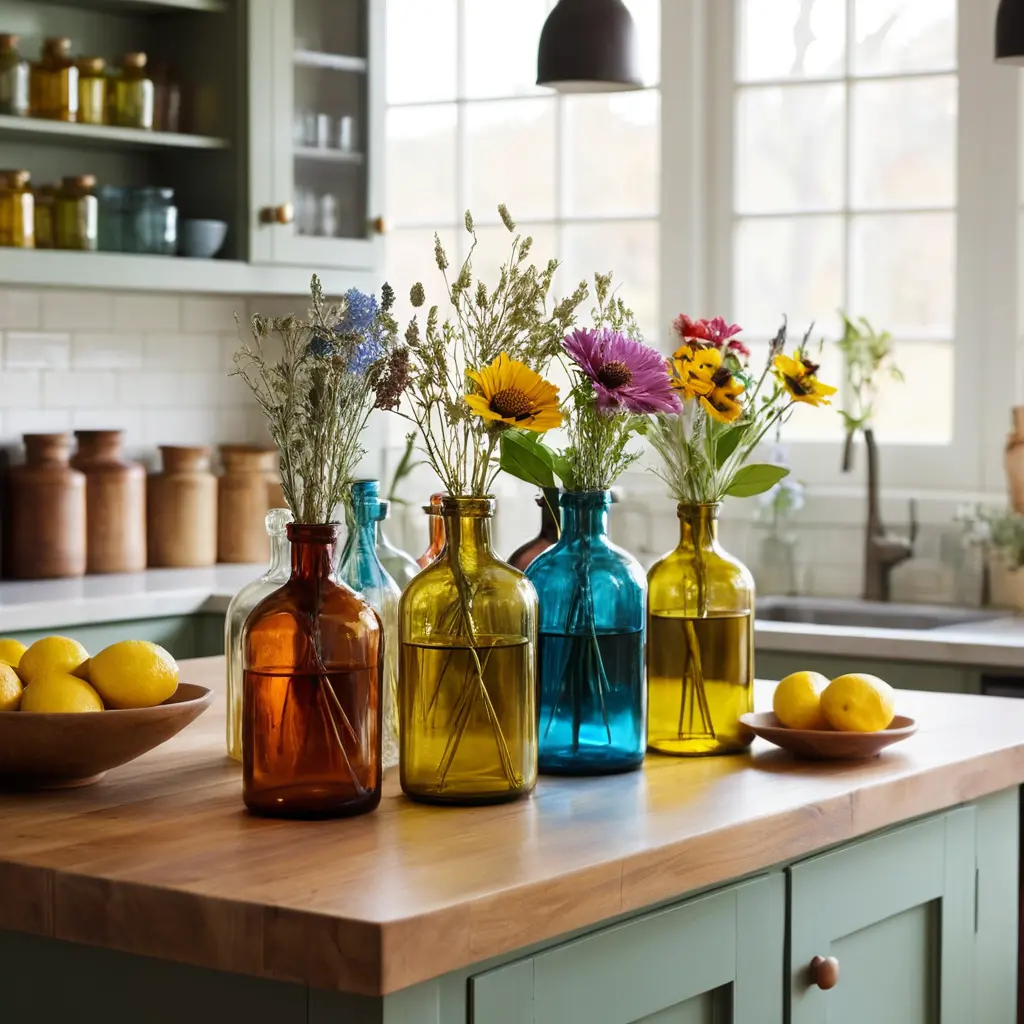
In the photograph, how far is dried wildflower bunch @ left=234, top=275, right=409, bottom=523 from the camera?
164 centimetres

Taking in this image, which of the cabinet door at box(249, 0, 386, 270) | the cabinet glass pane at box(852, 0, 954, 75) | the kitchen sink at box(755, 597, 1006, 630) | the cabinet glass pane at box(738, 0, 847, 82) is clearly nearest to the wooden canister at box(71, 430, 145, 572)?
the cabinet door at box(249, 0, 386, 270)

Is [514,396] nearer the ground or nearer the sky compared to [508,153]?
nearer the ground

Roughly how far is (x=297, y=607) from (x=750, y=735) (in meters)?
0.60

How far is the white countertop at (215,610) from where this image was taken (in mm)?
3424

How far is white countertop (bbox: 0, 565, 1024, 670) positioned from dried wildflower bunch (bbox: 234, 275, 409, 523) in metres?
2.02

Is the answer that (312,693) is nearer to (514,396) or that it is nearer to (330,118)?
(514,396)

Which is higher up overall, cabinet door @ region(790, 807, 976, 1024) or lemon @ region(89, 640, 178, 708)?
lemon @ region(89, 640, 178, 708)

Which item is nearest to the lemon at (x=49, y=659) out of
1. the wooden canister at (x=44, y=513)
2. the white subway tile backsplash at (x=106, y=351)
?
the wooden canister at (x=44, y=513)

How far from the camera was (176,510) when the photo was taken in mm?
4531

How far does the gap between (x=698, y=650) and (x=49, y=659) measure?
2.27ft

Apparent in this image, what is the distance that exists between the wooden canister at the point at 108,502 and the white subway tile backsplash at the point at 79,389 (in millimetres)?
151

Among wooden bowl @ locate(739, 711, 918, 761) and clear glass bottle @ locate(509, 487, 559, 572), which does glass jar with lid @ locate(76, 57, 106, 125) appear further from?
wooden bowl @ locate(739, 711, 918, 761)

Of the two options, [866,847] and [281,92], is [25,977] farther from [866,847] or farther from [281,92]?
[281,92]

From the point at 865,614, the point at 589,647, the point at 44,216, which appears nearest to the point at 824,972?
the point at 589,647
